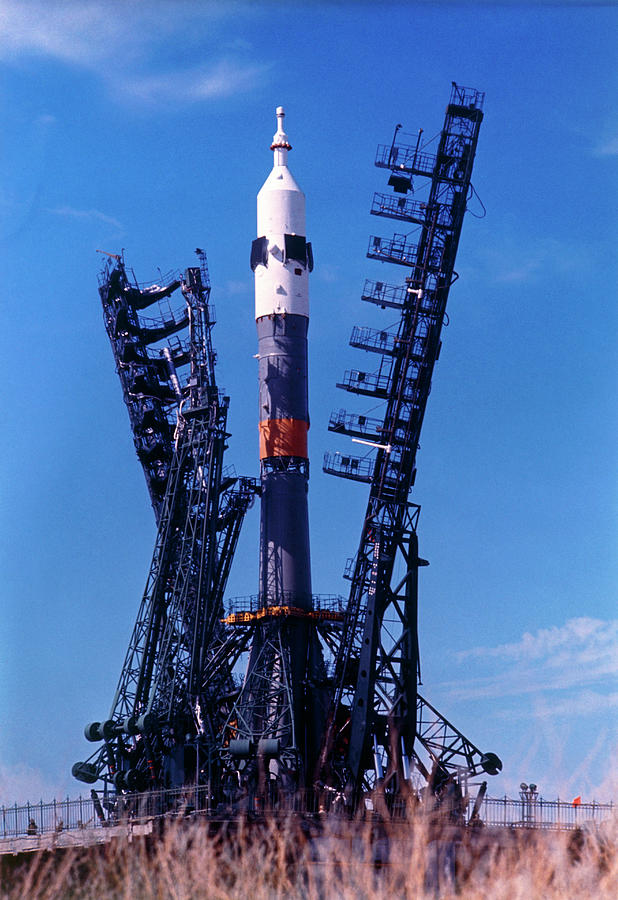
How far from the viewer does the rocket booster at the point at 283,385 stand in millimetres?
80188

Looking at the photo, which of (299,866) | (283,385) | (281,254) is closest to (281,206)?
(281,254)

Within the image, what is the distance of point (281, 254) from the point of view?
271ft

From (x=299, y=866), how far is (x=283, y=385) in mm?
33890

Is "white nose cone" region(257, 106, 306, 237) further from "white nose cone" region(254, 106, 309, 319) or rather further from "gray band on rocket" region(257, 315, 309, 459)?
"gray band on rocket" region(257, 315, 309, 459)

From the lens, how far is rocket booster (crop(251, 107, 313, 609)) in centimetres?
8019

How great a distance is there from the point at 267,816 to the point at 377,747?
8.84 m

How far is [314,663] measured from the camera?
7906cm

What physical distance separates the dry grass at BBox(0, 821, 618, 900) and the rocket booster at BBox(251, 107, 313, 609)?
18.9 metres

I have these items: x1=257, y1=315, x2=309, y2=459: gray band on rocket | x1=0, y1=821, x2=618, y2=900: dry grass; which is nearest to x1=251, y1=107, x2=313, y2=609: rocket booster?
x1=257, y1=315, x2=309, y2=459: gray band on rocket

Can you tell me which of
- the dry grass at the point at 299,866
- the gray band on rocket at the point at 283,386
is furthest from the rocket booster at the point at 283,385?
the dry grass at the point at 299,866

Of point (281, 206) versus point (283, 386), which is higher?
point (281, 206)

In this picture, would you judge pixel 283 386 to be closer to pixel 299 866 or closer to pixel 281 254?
pixel 281 254

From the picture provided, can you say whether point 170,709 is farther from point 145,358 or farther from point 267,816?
point 145,358

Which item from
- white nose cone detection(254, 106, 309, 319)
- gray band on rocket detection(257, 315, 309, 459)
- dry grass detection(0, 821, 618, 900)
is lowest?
dry grass detection(0, 821, 618, 900)
